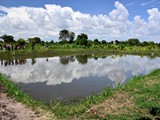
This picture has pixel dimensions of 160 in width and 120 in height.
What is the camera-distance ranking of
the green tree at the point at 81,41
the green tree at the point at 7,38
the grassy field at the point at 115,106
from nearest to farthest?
the grassy field at the point at 115,106
the green tree at the point at 7,38
the green tree at the point at 81,41

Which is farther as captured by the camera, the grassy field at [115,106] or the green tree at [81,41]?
the green tree at [81,41]

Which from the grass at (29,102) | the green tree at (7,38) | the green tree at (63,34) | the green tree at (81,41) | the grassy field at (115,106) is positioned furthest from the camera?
the green tree at (63,34)

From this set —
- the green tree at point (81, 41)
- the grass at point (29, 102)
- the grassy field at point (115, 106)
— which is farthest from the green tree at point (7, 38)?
the grassy field at point (115, 106)

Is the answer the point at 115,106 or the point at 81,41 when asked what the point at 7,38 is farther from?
the point at 115,106

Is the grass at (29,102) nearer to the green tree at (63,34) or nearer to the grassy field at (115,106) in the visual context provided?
the grassy field at (115,106)

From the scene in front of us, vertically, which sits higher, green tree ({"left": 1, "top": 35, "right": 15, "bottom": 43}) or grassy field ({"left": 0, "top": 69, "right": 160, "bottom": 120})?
green tree ({"left": 1, "top": 35, "right": 15, "bottom": 43})

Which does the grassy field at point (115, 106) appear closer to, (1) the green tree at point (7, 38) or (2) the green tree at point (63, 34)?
(1) the green tree at point (7, 38)

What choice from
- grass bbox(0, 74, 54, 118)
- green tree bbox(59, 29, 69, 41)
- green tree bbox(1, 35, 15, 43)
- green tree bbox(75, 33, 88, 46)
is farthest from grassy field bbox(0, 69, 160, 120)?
green tree bbox(59, 29, 69, 41)

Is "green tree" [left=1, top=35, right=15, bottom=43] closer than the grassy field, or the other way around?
the grassy field

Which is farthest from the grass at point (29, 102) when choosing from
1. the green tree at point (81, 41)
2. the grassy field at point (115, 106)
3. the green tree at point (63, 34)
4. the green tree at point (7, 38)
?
the green tree at point (63, 34)

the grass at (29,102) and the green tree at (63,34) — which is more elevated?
the green tree at (63,34)

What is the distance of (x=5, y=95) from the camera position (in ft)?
41.7

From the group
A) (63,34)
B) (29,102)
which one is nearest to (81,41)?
(63,34)

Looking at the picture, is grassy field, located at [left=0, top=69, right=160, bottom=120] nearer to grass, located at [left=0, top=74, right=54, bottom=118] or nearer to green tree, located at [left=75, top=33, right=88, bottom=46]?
grass, located at [left=0, top=74, right=54, bottom=118]
